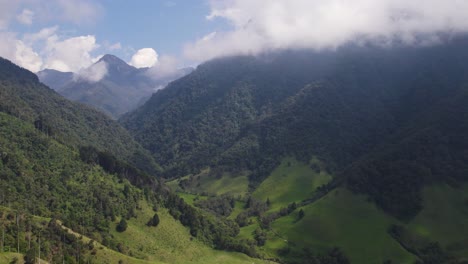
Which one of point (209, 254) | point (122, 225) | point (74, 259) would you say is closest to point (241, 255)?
point (209, 254)

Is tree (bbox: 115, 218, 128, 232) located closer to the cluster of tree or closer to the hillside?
the hillside

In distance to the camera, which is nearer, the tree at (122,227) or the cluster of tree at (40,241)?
the cluster of tree at (40,241)

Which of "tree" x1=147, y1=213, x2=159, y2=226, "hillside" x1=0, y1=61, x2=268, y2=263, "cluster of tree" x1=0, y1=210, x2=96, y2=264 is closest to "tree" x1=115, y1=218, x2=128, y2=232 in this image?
"hillside" x1=0, y1=61, x2=268, y2=263

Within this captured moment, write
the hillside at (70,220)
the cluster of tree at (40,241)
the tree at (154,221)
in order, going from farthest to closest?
the tree at (154,221) < the hillside at (70,220) < the cluster of tree at (40,241)

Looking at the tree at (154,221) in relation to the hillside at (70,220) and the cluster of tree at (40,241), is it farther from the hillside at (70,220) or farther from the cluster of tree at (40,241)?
the cluster of tree at (40,241)

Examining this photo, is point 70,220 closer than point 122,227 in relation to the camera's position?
Yes

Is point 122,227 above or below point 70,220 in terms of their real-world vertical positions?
below

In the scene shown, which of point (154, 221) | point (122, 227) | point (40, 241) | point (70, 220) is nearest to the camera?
point (40, 241)

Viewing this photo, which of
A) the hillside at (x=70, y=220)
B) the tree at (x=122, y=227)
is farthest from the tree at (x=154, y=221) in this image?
the tree at (x=122, y=227)

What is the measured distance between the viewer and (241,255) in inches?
7854

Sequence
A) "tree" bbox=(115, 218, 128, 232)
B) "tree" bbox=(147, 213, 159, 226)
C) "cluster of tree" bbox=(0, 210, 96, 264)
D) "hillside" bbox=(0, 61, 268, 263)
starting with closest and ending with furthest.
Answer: "cluster of tree" bbox=(0, 210, 96, 264) → "hillside" bbox=(0, 61, 268, 263) → "tree" bbox=(115, 218, 128, 232) → "tree" bbox=(147, 213, 159, 226)

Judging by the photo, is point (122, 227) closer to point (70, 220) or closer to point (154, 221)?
point (154, 221)

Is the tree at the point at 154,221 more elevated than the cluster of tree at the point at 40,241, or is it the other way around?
the cluster of tree at the point at 40,241

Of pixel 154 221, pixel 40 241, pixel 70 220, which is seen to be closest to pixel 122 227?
pixel 154 221
